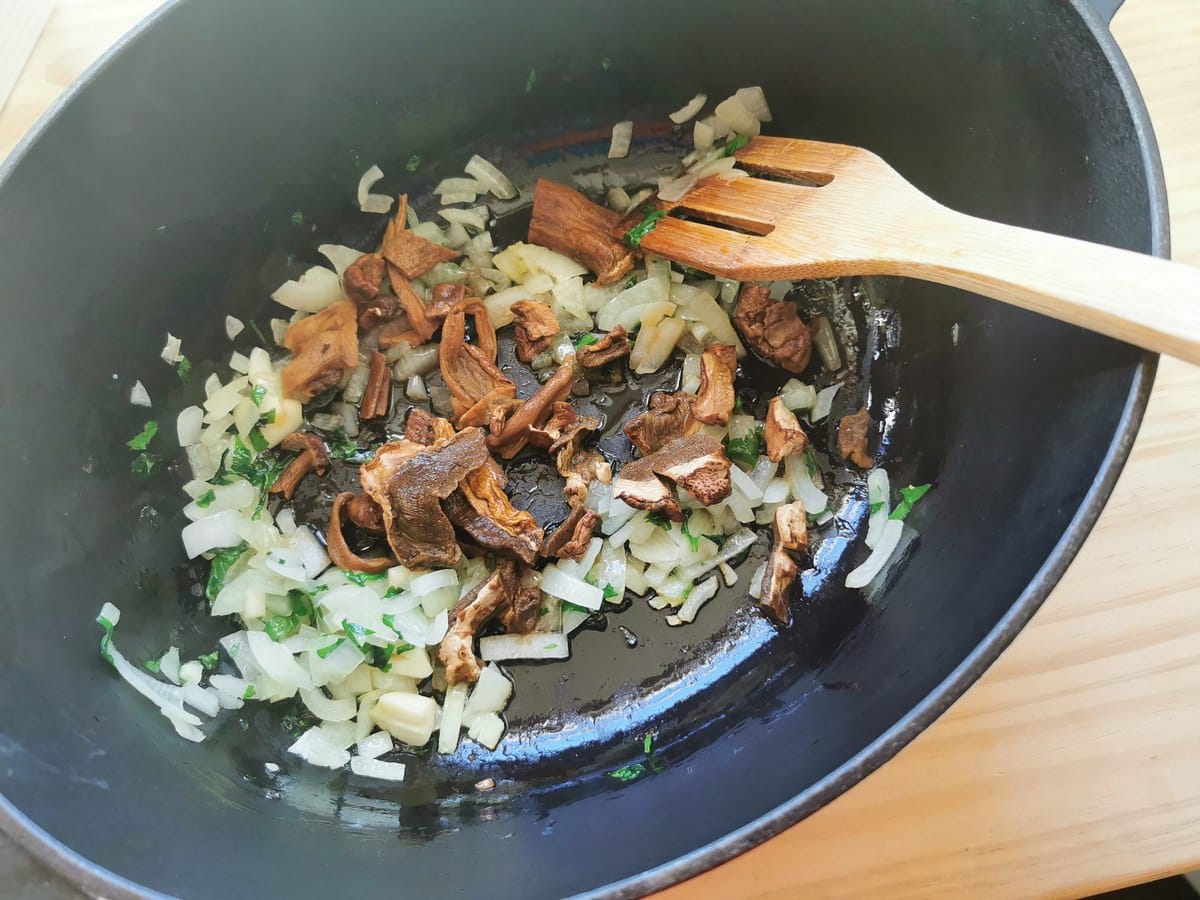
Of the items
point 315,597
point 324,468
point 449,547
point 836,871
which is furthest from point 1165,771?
point 324,468

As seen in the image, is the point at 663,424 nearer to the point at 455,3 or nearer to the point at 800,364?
the point at 800,364

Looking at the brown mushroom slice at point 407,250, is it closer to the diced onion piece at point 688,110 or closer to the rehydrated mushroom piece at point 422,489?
the rehydrated mushroom piece at point 422,489

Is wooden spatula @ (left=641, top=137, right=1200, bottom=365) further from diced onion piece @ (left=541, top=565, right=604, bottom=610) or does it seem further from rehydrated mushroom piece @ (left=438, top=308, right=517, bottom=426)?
diced onion piece @ (left=541, top=565, right=604, bottom=610)

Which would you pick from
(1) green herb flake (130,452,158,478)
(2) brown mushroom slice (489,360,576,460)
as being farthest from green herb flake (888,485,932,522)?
(1) green herb flake (130,452,158,478)

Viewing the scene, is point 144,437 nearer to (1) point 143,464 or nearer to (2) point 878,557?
(1) point 143,464

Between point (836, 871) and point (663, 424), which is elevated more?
point (663, 424)

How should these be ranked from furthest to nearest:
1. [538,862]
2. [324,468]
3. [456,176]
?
1. [456,176]
2. [324,468]
3. [538,862]

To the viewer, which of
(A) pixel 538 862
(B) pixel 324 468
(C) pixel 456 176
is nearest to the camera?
(A) pixel 538 862

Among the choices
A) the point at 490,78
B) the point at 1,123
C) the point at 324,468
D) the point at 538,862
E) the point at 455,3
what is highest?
the point at 1,123
